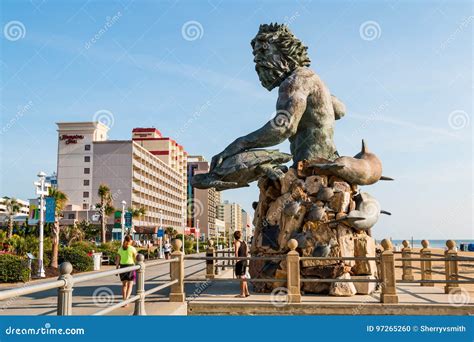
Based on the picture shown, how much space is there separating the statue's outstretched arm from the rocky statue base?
0.94 m

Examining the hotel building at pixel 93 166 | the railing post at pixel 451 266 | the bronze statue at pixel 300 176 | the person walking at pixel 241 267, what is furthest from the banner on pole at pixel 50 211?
the hotel building at pixel 93 166

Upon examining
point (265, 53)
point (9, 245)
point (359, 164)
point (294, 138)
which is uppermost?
point (265, 53)

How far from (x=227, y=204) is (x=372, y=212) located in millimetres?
151153

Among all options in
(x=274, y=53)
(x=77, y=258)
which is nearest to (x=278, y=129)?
(x=274, y=53)

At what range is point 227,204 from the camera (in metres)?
160

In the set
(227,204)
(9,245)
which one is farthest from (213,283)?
(227,204)

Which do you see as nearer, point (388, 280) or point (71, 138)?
point (388, 280)

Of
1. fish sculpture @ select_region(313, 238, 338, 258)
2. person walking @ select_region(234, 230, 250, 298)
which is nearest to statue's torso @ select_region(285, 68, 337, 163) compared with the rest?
fish sculpture @ select_region(313, 238, 338, 258)

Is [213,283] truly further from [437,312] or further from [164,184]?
[164,184]

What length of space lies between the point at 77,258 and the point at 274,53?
17101mm

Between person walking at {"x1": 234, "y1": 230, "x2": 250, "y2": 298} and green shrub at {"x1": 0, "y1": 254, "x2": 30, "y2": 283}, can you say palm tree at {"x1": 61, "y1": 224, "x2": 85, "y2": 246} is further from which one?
person walking at {"x1": 234, "y1": 230, "x2": 250, "y2": 298}

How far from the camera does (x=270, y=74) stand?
9.27 metres

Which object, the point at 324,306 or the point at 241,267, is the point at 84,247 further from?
the point at 324,306

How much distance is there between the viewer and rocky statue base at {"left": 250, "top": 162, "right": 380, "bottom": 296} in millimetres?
8609
